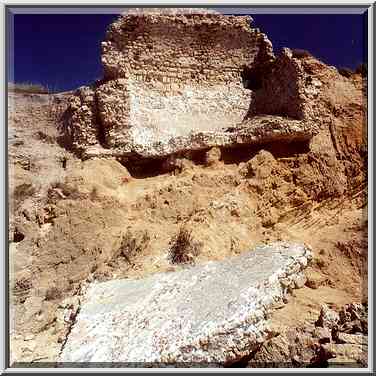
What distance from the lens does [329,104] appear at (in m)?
8.38

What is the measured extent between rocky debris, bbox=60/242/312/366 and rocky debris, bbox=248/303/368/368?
0.47 feet

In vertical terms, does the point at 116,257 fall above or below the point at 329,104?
below

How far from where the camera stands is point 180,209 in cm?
797

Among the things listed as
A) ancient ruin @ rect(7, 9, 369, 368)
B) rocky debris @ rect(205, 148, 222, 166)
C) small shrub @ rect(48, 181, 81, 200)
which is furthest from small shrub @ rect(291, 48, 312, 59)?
small shrub @ rect(48, 181, 81, 200)

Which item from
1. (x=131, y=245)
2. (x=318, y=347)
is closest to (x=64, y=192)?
(x=131, y=245)

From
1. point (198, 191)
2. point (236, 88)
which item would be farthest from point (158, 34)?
point (198, 191)

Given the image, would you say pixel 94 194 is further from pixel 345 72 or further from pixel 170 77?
pixel 345 72

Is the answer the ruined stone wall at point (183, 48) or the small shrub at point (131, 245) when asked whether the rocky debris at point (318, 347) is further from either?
the ruined stone wall at point (183, 48)

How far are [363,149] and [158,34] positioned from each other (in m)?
5.10

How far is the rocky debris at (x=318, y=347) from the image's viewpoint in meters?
4.42

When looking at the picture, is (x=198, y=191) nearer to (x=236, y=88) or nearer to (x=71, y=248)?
(x=71, y=248)

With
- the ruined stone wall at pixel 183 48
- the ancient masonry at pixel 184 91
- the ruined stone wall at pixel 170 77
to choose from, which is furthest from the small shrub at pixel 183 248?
the ruined stone wall at pixel 183 48

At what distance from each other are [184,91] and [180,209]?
140 inches

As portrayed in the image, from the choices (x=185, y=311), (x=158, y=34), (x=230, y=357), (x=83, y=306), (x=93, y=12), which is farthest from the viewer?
(x=158, y=34)
